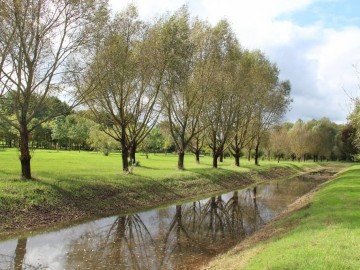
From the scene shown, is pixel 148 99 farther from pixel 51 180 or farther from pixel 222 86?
pixel 51 180

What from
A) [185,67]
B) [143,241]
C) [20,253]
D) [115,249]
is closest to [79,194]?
[143,241]

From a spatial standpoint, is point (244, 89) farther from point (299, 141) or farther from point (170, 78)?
point (299, 141)

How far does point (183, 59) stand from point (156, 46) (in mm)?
4667

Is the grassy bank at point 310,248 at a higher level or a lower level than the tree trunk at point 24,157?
lower

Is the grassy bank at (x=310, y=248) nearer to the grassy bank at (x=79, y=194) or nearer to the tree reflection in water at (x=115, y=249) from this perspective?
the tree reflection in water at (x=115, y=249)

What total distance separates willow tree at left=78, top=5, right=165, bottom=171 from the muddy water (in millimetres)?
13933

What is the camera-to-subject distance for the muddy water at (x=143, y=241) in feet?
51.5

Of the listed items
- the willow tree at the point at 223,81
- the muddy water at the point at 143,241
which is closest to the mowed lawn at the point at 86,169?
the willow tree at the point at 223,81

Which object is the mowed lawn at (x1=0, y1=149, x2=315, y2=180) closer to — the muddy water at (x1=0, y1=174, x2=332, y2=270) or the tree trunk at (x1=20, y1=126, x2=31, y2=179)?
the tree trunk at (x1=20, y1=126, x2=31, y2=179)

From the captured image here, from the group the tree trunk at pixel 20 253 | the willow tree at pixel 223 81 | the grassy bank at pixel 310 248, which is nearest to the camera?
the grassy bank at pixel 310 248

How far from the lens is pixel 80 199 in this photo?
26062 mm

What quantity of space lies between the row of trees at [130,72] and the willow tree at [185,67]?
127mm

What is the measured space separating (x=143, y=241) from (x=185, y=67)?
28.9 metres

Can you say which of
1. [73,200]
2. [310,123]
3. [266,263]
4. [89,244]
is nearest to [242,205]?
[73,200]
